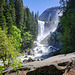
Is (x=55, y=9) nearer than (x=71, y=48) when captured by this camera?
No

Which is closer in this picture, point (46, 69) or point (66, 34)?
point (46, 69)

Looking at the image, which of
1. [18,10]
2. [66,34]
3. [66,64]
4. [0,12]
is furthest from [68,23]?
[18,10]

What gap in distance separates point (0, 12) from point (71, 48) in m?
16.2

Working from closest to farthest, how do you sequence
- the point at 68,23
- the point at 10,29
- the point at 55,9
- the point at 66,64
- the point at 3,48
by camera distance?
the point at 66,64
the point at 3,48
the point at 68,23
the point at 10,29
the point at 55,9

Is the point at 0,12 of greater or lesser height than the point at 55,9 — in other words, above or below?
below

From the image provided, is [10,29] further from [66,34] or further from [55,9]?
[55,9]

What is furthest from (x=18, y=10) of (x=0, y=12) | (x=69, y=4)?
(x=69, y=4)

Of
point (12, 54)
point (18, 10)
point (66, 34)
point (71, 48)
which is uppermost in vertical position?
point (18, 10)

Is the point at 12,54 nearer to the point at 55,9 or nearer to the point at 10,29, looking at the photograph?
the point at 10,29

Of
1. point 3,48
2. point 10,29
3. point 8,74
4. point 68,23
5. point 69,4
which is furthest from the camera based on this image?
point 10,29

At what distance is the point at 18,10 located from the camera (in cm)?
2669

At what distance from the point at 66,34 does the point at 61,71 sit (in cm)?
826

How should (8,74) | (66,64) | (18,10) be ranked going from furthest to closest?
1. (18,10)
2. (8,74)
3. (66,64)

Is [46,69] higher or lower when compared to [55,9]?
lower
